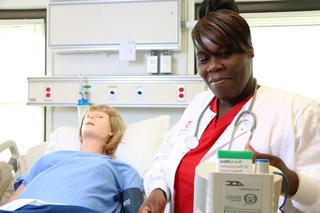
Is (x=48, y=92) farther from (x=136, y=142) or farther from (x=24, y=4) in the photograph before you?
(x=136, y=142)

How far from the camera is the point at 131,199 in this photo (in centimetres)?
170

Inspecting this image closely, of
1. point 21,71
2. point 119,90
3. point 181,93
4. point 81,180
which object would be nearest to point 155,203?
point 81,180

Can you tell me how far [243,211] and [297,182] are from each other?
0.27 m

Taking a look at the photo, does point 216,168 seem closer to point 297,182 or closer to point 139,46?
point 297,182

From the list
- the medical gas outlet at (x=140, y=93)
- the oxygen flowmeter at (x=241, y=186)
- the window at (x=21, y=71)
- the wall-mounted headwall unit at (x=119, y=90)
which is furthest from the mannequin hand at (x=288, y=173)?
the window at (x=21, y=71)

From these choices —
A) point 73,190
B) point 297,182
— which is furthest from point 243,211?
point 73,190

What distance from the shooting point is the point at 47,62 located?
9.09ft

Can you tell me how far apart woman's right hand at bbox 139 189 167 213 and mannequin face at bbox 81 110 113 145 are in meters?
1.00

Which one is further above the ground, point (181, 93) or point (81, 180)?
point (181, 93)

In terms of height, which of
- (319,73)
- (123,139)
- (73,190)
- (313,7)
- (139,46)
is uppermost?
(313,7)

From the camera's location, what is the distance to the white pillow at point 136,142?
2098mm

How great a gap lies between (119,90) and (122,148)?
1.78 ft

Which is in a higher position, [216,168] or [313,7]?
[313,7]

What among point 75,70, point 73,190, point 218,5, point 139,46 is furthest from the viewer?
point 75,70
